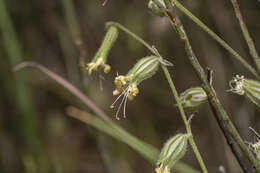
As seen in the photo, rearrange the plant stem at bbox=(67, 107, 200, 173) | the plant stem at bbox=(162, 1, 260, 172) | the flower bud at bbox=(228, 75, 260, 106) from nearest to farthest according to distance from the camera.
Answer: the plant stem at bbox=(162, 1, 260, 172) → the flower bud at bbox=(228, 75, 260, 106) → the plant stem at bbox=(67, 107, 200, 173)

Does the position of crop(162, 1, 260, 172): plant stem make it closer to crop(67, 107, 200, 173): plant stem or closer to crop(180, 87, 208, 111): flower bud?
crop(180, 87, 208, 111): flower bud

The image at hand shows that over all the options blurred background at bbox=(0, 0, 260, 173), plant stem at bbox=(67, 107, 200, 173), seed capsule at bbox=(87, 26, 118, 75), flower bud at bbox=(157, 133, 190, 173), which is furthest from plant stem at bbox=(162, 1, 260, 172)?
blurred background at bbox=(0, 0, 260, 173)

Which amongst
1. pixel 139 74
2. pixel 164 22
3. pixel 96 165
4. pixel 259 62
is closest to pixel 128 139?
pixel 139 74

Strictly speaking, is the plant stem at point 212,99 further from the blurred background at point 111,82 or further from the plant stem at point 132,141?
the blurred background at point 111,82

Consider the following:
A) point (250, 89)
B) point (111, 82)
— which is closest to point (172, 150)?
point (250, 89)

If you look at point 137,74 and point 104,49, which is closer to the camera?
point 137,74

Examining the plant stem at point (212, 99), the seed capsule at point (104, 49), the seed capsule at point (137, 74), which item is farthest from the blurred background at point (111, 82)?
the plant stem at point (212, 99)

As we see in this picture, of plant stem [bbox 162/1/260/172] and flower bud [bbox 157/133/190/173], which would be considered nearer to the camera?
plant stem [bbox 162/1/260/172]

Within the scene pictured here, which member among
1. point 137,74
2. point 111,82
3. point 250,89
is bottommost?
point 111,82

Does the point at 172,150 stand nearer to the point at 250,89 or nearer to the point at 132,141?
the point at 250,89
